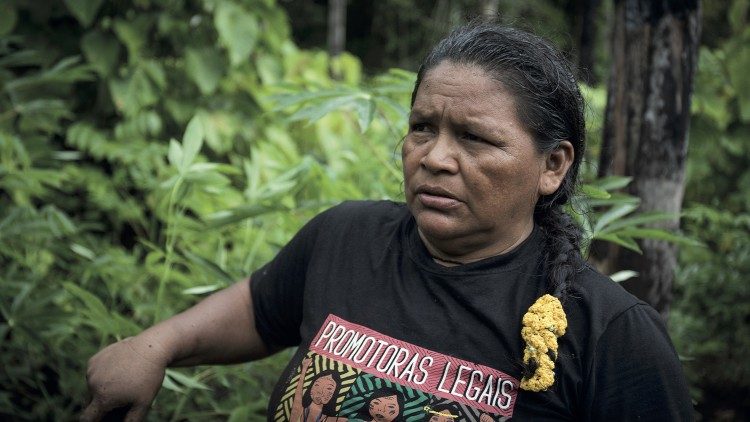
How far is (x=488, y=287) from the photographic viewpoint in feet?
5.10

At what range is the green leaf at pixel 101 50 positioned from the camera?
147 inches

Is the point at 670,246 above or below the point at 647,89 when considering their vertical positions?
below

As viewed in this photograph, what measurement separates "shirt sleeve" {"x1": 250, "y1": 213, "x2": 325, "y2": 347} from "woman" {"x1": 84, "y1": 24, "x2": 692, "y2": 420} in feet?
0.35

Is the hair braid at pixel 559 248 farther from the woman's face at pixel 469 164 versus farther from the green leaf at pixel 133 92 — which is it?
the green leaf at pixel 133 92

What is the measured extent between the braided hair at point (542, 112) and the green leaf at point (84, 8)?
2.38m

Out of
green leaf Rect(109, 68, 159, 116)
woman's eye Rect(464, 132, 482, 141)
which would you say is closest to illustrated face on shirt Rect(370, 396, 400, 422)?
woman's eye Rect(464, 132, 482, 141)

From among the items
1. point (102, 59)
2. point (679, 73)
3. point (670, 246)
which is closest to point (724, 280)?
point (670, 246)

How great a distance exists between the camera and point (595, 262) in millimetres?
2475

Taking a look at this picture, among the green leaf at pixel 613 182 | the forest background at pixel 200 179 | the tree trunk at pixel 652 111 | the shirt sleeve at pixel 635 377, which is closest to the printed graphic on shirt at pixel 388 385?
the shirt sleeve at pixel 635 377

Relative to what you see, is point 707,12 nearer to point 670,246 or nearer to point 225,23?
point 225,23

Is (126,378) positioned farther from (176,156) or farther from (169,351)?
(176,156)

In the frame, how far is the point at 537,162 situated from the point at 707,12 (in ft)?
23.4

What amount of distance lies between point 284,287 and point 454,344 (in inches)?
19.8

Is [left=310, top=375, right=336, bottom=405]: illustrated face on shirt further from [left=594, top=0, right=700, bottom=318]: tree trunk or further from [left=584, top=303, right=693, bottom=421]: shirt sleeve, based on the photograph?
[left=594, top=0, right=700, bottom=318]: tree trunk
